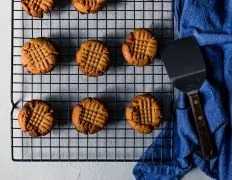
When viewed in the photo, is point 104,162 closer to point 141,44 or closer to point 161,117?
point 161,117

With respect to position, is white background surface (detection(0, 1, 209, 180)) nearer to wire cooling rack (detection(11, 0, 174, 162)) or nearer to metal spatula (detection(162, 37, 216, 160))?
wire cooling rack (detection(11, 0, 174, 162))

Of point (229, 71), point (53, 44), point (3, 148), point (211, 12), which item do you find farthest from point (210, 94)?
point (3, 148)

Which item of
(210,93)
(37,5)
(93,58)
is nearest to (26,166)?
(93,58)

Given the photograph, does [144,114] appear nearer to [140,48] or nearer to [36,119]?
[140,48]

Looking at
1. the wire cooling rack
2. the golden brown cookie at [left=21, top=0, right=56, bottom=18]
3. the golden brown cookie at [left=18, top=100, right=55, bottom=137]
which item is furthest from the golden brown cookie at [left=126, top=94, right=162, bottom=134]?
the golden brown cookie at [left=21, top=0, right=56, bottom=18]

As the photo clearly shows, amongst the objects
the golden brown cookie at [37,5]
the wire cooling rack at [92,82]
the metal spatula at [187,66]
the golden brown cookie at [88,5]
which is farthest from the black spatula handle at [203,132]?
the golden brown cookie at [37,5]

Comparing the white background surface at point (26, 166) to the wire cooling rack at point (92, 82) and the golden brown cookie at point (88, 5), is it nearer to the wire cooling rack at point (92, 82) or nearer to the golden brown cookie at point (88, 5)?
the wire cooling rack at point (92, 82)
